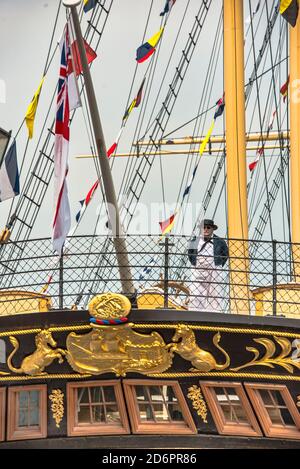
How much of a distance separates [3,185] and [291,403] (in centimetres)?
400

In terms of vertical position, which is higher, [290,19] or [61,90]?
[290,19]

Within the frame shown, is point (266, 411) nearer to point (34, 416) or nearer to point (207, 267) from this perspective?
point (207, 267)

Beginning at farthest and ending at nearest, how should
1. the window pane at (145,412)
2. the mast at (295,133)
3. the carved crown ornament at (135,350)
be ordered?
the mast at (295,133) → the window pane at (145,412) → the carved crown ornament at (135,350)

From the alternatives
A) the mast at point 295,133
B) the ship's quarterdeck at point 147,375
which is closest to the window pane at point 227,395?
the ship's quarterdeck at point 147,375

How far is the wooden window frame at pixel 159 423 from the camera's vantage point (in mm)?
14773

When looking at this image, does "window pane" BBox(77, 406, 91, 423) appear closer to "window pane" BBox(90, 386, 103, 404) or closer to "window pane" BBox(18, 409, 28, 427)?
"window pane" BBox(90, 386, 103, 404)

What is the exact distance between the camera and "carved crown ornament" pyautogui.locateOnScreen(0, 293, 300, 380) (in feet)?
47.7

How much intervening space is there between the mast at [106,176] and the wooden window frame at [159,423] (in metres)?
0.96

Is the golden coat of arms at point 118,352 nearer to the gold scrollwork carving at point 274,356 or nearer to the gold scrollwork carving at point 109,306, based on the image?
the gold scrollwork carving at point 109,306

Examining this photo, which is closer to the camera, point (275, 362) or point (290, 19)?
point (275, 362)

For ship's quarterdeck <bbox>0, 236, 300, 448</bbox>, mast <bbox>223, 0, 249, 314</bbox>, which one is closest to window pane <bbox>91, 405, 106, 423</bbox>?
ship's quarterdeck <bbox>0, 236, 300, 448</bbox>
